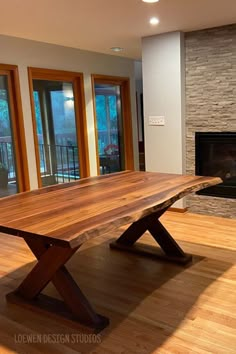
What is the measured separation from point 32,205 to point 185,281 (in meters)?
1.29

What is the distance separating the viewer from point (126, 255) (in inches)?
123

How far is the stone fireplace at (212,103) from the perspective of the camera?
382cm

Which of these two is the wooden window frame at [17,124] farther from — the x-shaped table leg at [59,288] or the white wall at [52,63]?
the x-shaped table leg at [59,288]

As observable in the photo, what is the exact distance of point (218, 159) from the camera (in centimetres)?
413

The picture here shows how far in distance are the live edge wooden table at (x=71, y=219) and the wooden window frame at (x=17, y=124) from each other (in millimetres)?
1824

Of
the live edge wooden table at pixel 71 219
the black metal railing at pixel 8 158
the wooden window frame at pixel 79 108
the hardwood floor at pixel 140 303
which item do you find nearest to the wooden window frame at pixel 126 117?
the wooden window frame at pixel 79 108

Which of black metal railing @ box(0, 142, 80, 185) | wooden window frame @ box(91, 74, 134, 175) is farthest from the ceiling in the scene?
wooden window frame @ box(91, 74, 134, 175)

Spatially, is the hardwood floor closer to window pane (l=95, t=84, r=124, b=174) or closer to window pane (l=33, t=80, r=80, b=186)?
window pane (l=33, t=80, r=80, b=186)

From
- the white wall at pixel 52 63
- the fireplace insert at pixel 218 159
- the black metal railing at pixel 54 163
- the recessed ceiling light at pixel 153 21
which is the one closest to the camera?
the recessed ceiling light at pixel 153 21

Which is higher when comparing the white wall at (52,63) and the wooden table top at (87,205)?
the white wall at (52,63)

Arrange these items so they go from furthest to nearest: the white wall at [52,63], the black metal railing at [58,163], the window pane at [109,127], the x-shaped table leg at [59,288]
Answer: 1. the window pane at [109,127]
2. the black metal railing at [58,163]
3. the white wall at [52,63]
4. the x-shaped table leg at [59,288]

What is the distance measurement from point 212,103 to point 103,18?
1.56 metres

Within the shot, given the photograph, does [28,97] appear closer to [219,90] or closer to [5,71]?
[5,71]

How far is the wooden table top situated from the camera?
5.48ft
